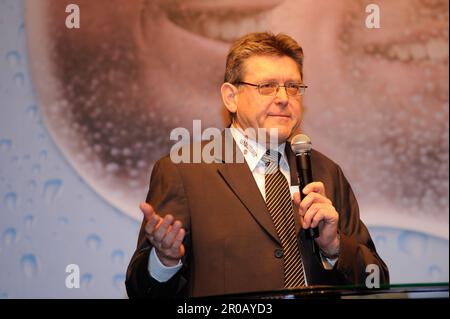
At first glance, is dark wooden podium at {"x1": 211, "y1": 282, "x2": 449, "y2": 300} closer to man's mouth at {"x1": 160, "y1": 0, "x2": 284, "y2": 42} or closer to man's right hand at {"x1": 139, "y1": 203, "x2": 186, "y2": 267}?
man's right hand at {"x1": 139, "y1": 203, "x2": 186, "y2": 267}

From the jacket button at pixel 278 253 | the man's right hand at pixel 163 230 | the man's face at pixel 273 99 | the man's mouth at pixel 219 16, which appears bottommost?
the jacket button at pixel 278 253

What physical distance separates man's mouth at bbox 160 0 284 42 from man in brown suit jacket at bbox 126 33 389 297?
1.76 ft

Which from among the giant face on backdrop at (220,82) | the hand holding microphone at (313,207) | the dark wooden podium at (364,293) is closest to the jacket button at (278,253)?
the hand holding microphone at (313,207)

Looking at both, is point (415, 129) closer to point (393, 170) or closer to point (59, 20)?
point (393, 170)

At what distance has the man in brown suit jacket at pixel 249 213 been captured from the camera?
6.47 feet

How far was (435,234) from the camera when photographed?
9.07ft

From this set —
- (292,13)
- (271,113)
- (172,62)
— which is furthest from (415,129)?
(172,62)

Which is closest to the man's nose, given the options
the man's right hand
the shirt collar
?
the shirt collar

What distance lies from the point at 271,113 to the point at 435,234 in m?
1.06

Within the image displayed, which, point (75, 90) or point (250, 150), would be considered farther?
point (75, 90)

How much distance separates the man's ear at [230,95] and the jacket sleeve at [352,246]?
0.44m

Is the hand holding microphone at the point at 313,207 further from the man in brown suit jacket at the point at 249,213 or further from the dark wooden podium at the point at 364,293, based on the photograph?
the dark wooden podium at the point at 364,293

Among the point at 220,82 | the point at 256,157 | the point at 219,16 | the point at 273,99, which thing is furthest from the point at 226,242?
the point at 219,16

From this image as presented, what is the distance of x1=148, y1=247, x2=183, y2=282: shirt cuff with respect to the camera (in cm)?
198
